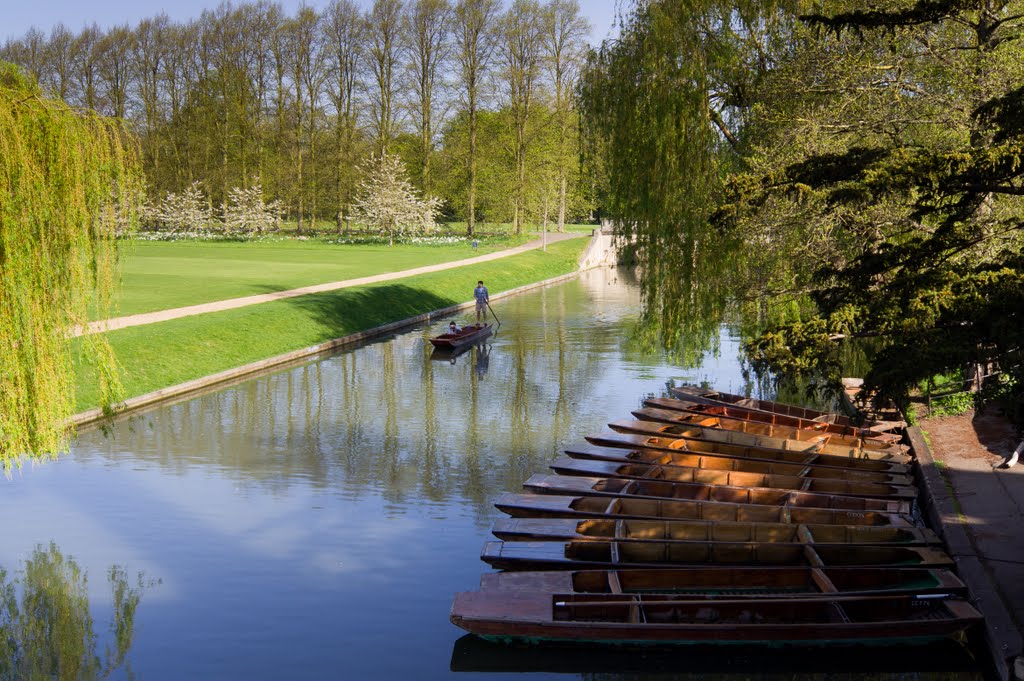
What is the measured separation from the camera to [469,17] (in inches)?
2810

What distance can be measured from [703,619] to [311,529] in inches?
241

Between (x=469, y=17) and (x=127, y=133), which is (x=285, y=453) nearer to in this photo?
(x=127, y=133)

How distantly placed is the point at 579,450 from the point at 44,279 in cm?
820

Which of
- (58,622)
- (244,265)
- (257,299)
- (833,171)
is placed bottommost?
(58,622)

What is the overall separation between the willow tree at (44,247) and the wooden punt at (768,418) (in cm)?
1056

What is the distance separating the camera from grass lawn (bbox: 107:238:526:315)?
37.6m

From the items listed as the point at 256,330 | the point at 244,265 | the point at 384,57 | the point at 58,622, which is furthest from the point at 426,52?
the point at 58,622

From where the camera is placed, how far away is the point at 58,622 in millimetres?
11453

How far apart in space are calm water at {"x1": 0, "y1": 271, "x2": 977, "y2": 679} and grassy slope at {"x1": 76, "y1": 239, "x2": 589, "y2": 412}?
1.61 meters

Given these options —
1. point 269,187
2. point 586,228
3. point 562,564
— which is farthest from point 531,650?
point 586,228

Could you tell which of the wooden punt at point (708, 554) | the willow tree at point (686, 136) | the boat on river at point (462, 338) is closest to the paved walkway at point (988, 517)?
the wooden punt at point (708, 554)

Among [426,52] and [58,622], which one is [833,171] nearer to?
[58,622]

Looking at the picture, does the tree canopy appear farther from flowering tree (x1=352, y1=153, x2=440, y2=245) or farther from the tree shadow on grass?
flowering tree (x1=352, y1=153, x2=440, y2=245)

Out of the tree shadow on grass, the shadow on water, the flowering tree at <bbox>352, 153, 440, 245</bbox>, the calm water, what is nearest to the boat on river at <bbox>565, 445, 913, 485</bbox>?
the calm water
